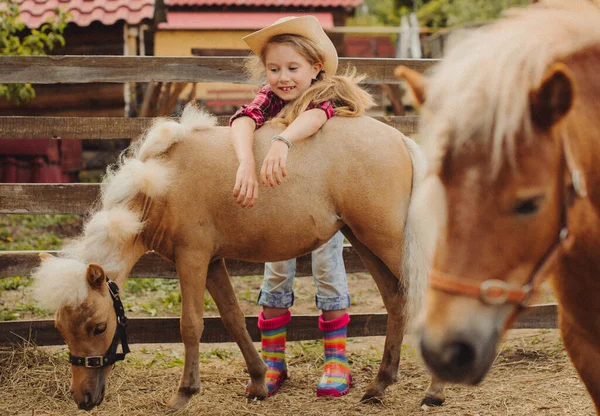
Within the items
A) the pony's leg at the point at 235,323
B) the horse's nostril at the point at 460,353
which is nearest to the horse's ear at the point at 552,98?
the horse's nostril at the point at 460,353

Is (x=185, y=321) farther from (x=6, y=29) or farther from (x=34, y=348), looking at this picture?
(x=6, y=29)

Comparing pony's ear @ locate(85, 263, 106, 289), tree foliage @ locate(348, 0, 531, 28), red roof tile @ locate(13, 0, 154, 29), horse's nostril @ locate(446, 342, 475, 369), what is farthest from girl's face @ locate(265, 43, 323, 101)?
tree foliage @ locate(348, 0, 531, 28)

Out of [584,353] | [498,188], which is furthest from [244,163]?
[498,188]

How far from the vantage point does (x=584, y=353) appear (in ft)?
6.35

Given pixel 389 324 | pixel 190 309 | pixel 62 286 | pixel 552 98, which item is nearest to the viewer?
pixel 552 98

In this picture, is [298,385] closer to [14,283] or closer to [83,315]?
[83,315]

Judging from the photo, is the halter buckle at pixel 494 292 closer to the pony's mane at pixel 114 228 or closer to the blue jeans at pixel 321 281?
the pony's mane at pixel 114 228

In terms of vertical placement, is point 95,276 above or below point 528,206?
below

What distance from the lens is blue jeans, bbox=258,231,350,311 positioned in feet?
12.5

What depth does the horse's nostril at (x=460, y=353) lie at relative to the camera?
1396 mm

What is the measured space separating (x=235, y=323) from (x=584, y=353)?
2.03 m

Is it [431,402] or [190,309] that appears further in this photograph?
[431,402]

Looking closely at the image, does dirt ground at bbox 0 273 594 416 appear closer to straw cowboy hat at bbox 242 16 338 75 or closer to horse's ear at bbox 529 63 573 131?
straw cowboy hat at bbox 242 16 338 75

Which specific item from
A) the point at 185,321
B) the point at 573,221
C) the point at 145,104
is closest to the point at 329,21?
the point at 145,104
